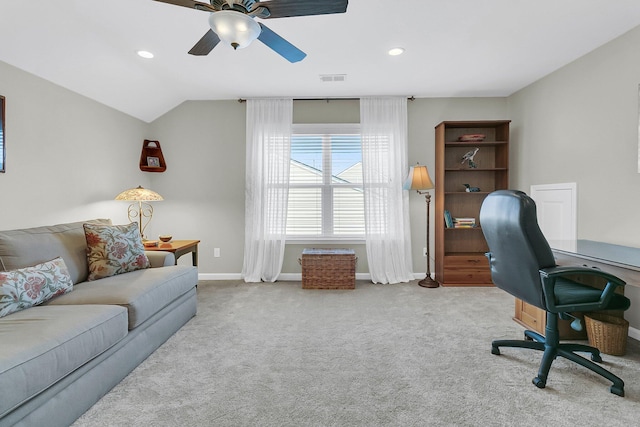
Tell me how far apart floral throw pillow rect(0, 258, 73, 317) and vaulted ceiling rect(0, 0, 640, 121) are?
174 cm

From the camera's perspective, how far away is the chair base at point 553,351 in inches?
69.8

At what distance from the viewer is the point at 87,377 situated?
164 cm

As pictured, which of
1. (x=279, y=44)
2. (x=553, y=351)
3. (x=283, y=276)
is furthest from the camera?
(x=283, y=276)

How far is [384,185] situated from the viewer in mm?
4254

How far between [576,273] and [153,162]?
4.56m

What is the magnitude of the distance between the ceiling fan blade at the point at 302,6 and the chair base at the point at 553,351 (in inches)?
85.9

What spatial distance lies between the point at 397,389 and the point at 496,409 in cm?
49

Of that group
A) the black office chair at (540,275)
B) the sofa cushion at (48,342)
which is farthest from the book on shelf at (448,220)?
the sofa cushion at (48,342)

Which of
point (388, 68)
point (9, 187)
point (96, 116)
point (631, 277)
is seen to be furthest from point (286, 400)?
point (96, 116)

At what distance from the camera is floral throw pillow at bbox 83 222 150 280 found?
252 centimetres

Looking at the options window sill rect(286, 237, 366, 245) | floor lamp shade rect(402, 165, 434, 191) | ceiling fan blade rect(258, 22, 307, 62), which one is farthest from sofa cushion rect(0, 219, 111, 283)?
floor lamp shade rect(402, 165, 434, 191)

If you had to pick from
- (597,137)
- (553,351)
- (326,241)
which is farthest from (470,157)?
(553,351)

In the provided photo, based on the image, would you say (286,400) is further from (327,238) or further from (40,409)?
(327,238)

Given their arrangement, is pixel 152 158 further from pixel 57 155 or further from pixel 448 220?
pixel 448 220
